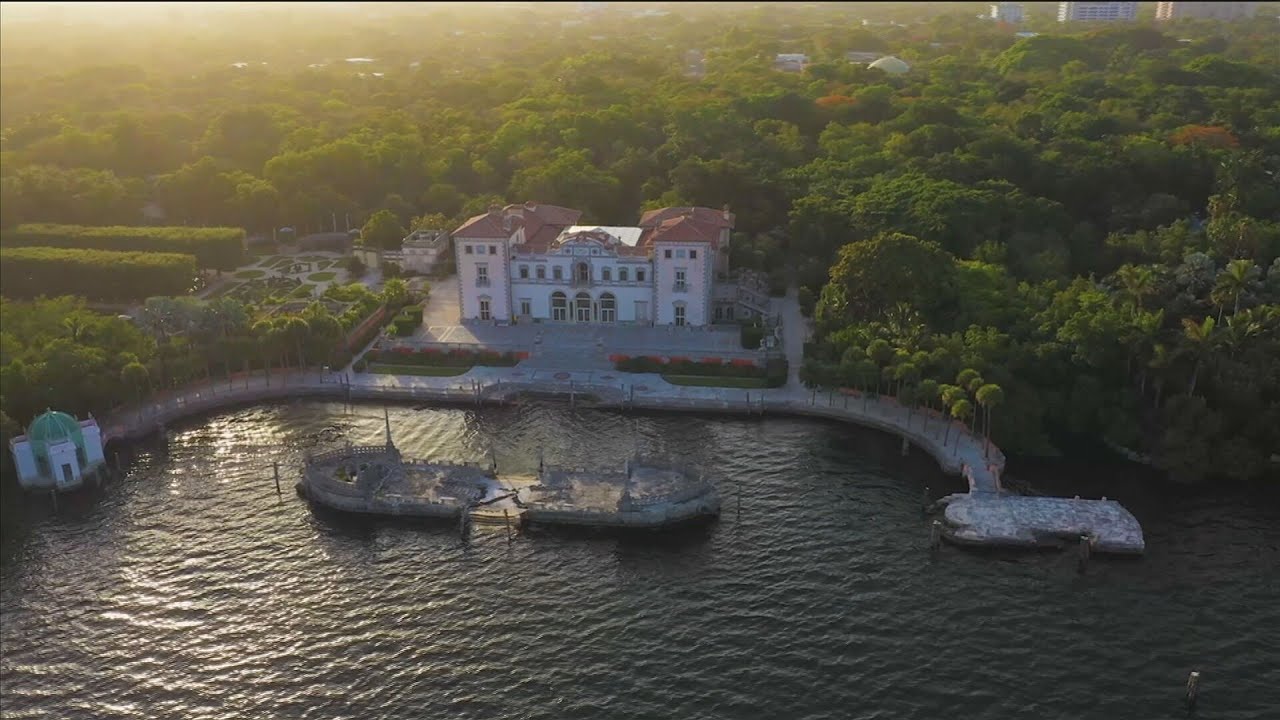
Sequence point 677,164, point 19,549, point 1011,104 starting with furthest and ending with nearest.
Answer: point 1011,104, point 677,164, point 19,549

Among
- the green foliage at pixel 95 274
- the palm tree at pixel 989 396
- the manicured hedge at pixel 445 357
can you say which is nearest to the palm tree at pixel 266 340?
the manicured hedge at pixel 445 357

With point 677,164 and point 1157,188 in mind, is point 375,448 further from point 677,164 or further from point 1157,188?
point 1157,188

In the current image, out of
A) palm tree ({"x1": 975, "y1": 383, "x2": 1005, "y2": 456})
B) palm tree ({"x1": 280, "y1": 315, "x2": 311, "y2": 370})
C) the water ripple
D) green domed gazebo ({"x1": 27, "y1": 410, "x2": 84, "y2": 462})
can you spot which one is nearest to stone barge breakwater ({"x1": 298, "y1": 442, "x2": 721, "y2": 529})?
the water ripple

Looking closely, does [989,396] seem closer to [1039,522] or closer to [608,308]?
[1039,522]

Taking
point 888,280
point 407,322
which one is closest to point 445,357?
point 407,322

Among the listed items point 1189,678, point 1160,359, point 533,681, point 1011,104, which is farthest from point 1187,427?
point 1011,104

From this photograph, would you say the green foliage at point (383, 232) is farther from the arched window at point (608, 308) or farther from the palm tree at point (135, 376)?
the palm tree at point (135, 376)
